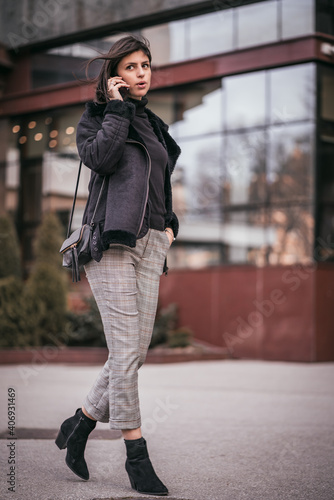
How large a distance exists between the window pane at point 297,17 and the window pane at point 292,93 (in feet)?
2.28

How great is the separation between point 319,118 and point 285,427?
967 centimetres

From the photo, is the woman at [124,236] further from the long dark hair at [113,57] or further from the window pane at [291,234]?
the window pane at [291,234]

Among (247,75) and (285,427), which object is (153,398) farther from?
(247,75)

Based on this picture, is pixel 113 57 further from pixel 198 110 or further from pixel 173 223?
pixel 198 110

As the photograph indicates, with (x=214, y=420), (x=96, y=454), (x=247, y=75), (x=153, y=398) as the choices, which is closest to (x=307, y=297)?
(x=247, y=75)

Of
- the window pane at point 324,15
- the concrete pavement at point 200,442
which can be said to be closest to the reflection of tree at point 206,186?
the window pane at point 324,15

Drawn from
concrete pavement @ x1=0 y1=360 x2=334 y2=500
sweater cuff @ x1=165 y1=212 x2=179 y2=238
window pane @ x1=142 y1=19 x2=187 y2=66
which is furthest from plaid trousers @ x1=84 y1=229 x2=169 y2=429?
window pane @ x1=142 y1=19 x2=187 y2=66

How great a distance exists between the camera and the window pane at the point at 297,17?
14.0m

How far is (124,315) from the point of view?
3.28 metres

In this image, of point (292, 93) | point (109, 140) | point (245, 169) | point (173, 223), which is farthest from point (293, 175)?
point (109, 140)

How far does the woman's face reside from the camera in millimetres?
3482

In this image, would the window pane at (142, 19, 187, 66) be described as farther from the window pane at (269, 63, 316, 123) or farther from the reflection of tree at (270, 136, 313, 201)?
the reflection of tree at (270, 136, 313, 201)

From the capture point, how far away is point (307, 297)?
13.5 m

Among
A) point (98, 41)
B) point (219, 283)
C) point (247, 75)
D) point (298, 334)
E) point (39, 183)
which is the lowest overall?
point (298, 334)
